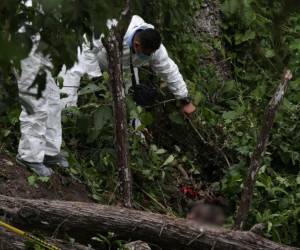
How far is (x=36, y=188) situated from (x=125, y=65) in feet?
5.63

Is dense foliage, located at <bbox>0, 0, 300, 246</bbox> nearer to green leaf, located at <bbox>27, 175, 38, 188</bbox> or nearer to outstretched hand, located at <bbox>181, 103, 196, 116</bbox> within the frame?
outstretched hand, located at <bbox>181, 103, 196, 116</bbox>

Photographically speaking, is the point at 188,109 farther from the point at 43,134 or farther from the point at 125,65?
the point at 43,134

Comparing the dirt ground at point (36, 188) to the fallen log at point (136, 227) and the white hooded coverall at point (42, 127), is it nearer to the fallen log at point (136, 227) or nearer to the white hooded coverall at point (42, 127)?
the white hooded coverall at point (42, 127)

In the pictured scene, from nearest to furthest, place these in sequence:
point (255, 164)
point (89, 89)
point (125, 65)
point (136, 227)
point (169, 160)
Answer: point (136, 227)
point (255, 164)
point (89, 89)
point (169, 160)
point (125, 65)

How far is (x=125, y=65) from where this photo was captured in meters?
7.25

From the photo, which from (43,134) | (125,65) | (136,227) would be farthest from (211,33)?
(136,227)

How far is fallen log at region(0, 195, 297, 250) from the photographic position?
483cm

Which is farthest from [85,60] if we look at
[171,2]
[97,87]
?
[171,2]

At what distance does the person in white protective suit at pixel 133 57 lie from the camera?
22.5 feet

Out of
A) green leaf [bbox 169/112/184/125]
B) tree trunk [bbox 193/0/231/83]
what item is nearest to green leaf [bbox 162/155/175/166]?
green leaf [bbox 169/112/184/125]

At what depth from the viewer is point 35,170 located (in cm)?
621

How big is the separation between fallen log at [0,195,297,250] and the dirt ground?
92 centimetres

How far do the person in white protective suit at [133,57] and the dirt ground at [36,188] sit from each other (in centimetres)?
89

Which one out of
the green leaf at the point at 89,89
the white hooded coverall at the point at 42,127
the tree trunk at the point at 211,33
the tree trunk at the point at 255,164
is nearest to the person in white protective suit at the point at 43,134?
the white hooded coverall at the point at 42,127
